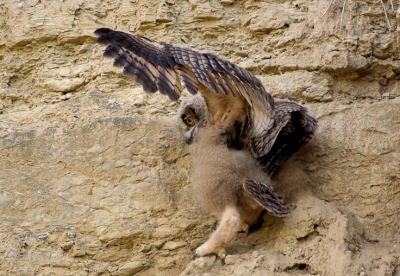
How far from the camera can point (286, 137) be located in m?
4.34

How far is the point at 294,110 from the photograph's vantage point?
425 centimetres

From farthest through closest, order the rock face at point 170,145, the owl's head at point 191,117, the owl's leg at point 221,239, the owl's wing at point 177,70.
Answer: the owl's head at point 191,117 → the rock face at point 170,145 → the owl's leg at point 221,239 → the owl's wing at point 177,70

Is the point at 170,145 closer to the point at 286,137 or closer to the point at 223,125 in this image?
the point at 223,125

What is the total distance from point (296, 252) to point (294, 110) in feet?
2.59

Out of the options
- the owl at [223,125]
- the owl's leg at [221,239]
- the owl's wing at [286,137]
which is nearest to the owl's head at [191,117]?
the owl at [223,125]

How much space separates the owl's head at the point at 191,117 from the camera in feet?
14.5

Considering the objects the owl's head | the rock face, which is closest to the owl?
the owl's head

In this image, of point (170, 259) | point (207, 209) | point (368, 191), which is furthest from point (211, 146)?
point (368, 191)

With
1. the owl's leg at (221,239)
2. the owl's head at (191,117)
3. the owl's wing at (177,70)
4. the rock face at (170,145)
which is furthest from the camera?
the owl's head at (191,117)

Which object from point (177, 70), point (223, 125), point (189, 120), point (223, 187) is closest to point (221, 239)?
point (223, 187)

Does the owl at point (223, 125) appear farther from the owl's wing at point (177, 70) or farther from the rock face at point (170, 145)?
the rock face at point (170, 145)

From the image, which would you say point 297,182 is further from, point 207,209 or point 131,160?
point 131,160

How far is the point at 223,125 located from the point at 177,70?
1.51ft

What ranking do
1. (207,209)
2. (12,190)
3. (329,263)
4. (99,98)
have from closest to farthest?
(329,263) < (207,209) < (12,190) < (99,98)
